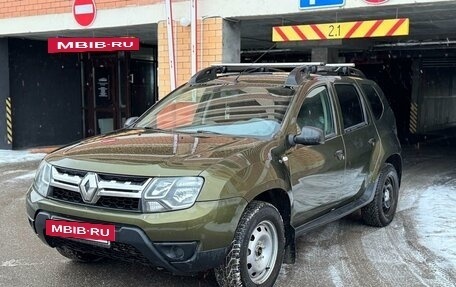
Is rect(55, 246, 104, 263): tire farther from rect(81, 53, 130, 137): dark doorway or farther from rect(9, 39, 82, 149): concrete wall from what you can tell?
rect(81, 53, 130, 137): dark doorway

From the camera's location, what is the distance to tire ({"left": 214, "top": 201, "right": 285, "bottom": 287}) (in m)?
3.68

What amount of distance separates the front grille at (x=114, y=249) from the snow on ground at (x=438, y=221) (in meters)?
3.04

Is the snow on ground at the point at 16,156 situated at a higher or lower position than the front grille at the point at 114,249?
lower

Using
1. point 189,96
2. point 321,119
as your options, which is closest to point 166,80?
point 189,96

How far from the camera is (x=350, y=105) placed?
558 cm

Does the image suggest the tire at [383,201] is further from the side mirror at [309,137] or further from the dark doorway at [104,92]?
the dark doorway at [104,92]

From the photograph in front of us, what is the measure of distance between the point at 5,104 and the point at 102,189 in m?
11.3

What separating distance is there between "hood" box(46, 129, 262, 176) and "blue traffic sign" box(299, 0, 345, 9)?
4870mm

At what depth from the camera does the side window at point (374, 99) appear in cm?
605

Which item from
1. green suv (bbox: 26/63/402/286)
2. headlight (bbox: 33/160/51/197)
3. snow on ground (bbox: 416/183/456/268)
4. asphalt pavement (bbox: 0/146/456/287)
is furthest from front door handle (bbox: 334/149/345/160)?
headlight (bbox: 33/160/51/197)

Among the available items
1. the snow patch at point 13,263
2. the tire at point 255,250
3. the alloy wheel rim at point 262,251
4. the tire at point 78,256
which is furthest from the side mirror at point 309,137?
the snow patch at point 13,263

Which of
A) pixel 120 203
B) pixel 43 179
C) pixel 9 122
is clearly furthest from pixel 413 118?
pixel 120 203

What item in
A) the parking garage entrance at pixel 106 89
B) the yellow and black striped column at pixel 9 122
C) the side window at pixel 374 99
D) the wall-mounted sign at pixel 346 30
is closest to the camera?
the side window at pixel 374 99

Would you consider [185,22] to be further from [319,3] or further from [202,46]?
[319,3]
